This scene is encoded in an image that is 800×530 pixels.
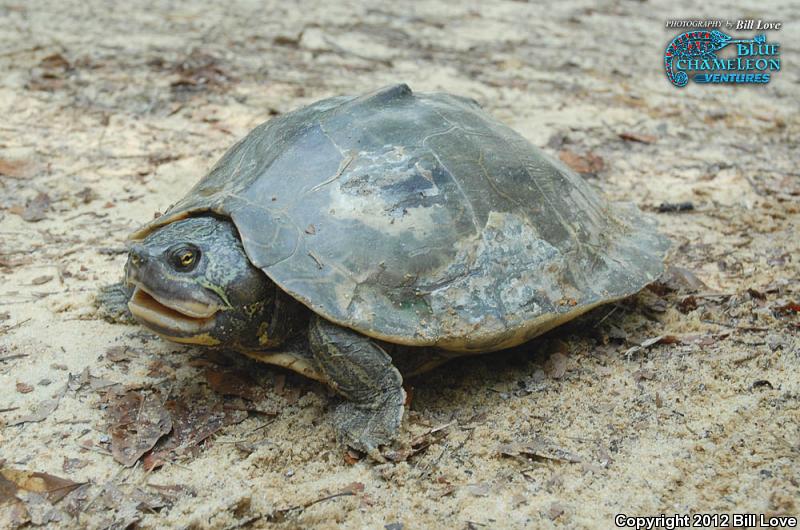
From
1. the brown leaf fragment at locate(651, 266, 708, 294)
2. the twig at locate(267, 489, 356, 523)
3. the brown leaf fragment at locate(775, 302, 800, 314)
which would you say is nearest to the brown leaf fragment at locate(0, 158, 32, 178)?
the twig at locate(267, 489, 356, 523)

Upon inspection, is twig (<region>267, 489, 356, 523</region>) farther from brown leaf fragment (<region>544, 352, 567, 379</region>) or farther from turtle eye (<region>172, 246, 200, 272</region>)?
brown leaf fragment (<region>544, 352, 567, 379</region>)

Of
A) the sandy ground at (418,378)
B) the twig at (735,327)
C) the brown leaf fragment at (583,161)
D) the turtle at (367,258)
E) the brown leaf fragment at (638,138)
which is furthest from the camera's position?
the brown leaf fragment at (638,138)

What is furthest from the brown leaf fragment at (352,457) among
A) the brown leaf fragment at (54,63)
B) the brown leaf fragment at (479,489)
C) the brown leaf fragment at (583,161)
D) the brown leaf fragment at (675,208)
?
the brown leaf fragment at (54,63)

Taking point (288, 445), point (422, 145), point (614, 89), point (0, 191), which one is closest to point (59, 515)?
point (288, 445)

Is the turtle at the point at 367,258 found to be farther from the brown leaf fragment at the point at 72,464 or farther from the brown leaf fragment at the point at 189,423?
the brown leaf fragment at the point at 72,464

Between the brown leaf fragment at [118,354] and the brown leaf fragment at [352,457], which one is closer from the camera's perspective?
the brown leaf fragment at [352,457]

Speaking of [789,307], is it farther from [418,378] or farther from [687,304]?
[418,378]
